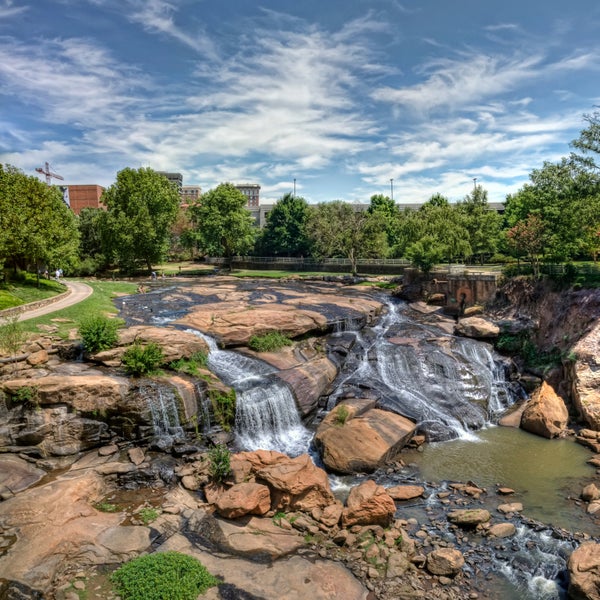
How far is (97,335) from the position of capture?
67.9 ft

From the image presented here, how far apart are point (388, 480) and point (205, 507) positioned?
6.93 metres

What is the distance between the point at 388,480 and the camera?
16703mm

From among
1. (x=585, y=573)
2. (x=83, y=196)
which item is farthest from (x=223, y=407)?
(x=83, y=196)

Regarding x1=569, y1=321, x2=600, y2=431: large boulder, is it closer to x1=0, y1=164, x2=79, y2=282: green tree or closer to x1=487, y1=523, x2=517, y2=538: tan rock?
x1=487, y1=523, x2=517, y2=538: tan rock

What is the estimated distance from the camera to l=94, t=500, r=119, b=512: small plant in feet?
44.2

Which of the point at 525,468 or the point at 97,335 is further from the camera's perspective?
the point at 97,335

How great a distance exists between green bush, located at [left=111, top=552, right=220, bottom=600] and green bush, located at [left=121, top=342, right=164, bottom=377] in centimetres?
980

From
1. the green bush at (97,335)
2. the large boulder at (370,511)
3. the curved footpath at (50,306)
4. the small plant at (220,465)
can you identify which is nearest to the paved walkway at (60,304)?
the curved footpath at (50,306)

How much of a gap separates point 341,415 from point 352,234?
41.0 metres

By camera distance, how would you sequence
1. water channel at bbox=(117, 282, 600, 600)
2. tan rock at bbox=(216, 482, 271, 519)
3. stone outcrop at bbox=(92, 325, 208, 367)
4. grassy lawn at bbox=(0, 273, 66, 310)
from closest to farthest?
water channel at bbox=(117, 282, 600, 600), tan rock at bbox=(216, 482, 271, 519), stone outcrop at bbox=(92, 325, 208, 367), grassy lawn at bbox=(0, 273, 66, 310)

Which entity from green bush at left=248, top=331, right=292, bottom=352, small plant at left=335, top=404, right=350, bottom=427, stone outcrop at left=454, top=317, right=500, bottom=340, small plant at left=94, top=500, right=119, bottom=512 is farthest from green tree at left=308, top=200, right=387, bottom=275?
small plant at left=94, top=500, right=119, bottom=512

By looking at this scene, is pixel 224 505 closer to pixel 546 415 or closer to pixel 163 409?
pixel 163 409

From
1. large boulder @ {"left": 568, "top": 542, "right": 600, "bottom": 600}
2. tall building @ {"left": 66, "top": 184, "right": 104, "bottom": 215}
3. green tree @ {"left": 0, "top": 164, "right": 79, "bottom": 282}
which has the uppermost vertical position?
tall building @ {"left": 66, "top": 184, "right": 104, "bottom": 215}

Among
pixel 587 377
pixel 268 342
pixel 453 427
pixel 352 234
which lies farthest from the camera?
pixel 352 234
